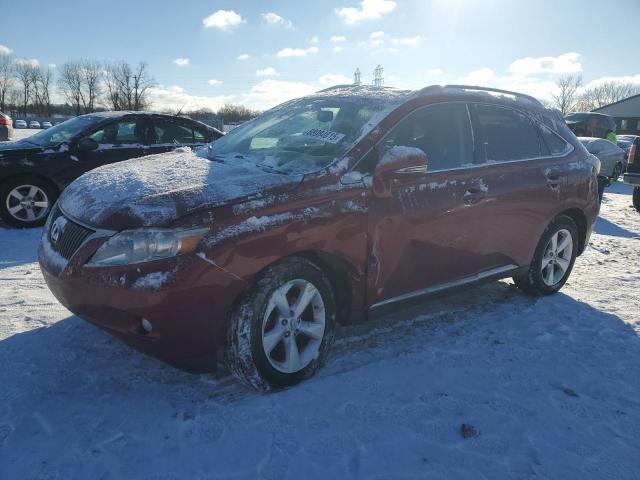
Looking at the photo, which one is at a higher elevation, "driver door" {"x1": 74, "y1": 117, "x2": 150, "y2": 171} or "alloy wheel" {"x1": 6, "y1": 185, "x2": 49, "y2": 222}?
"driver door" {"x1": 74, "y1": 117, "x2": 150, "y2": 171}

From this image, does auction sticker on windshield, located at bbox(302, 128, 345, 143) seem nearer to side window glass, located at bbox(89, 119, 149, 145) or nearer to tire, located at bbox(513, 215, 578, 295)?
tire, located at bbox(513, 215, 578, 295)

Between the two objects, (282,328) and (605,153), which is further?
(605,153)

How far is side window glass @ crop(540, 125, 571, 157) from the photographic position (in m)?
4.29

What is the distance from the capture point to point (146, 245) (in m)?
2.38

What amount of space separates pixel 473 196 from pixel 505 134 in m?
0.76

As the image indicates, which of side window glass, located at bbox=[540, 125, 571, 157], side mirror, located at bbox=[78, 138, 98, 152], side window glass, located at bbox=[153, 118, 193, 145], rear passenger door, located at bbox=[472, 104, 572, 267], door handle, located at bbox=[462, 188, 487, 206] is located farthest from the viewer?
side window glass, located at bbox=[153, 118, 193, 145]

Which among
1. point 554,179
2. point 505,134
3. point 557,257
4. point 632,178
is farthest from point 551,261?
point 632,178

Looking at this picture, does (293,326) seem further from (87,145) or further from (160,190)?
(87,145)

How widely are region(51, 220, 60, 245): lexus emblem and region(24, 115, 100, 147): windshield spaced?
428cm

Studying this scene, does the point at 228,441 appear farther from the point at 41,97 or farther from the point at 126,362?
the point at 41,97

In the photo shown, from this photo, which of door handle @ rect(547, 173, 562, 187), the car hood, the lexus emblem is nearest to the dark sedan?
the car hood

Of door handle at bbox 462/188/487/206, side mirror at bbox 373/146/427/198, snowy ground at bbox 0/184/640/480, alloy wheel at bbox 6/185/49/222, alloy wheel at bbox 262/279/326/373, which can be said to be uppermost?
side mirror at bbox 373/146/427/198

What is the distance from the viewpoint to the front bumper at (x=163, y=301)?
2324mm

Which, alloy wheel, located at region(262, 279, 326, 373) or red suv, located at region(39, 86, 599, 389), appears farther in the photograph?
alloy wheel, located at region(262, 279, 326, 373)
